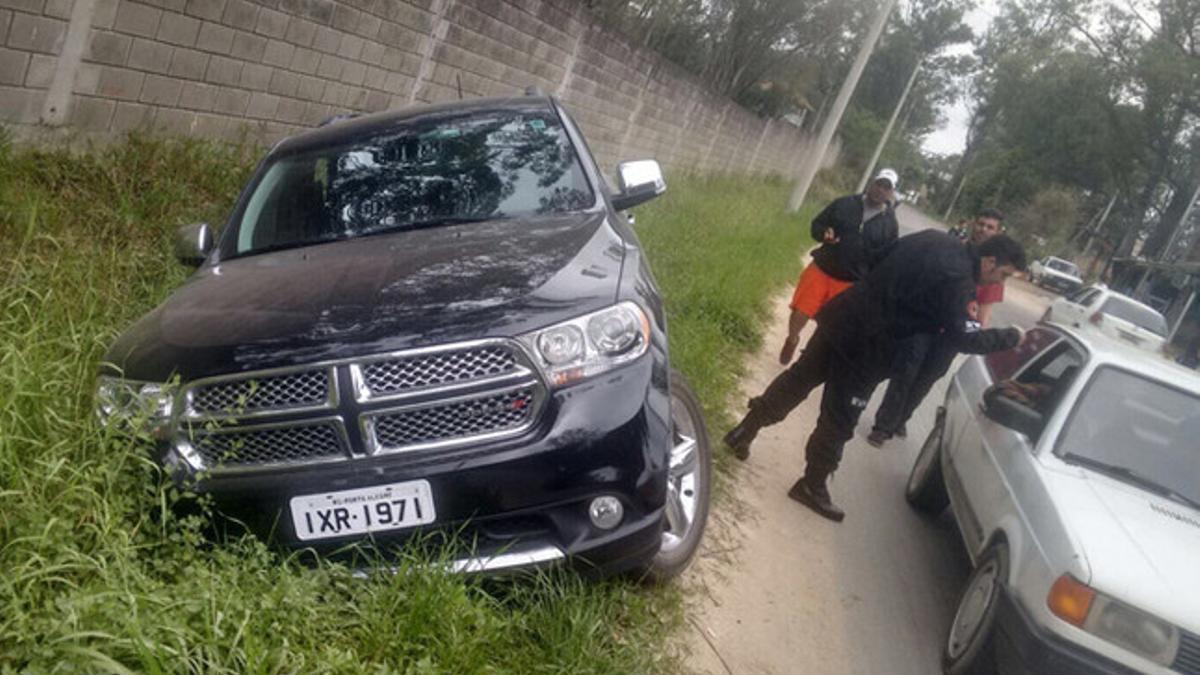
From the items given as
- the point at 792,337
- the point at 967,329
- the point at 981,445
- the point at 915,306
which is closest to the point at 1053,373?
the point at 967,329

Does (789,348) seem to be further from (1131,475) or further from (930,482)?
(1131,475)

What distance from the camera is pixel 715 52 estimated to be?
26.8 meters

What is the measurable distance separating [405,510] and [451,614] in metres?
0.33

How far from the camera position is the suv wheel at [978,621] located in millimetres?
3109

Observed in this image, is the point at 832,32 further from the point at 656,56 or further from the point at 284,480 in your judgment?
the point at 284,480

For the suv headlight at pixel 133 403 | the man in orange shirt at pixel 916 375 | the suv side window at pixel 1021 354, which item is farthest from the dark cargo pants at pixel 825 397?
the suv headlight at pixel 133 403

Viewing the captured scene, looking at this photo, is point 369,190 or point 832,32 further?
point 832,32

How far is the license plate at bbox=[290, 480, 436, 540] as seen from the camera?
239 centimetres

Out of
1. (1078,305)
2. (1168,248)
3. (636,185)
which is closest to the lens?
(636,185)

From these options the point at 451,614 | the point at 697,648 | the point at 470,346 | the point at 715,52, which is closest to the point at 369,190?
the point at 470,346

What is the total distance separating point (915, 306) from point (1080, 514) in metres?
1.66

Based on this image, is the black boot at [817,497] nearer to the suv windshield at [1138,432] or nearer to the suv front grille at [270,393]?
the suv windshield at [1138,432]

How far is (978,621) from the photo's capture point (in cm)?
321

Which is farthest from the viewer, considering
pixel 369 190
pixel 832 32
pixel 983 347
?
pixel 832 32
